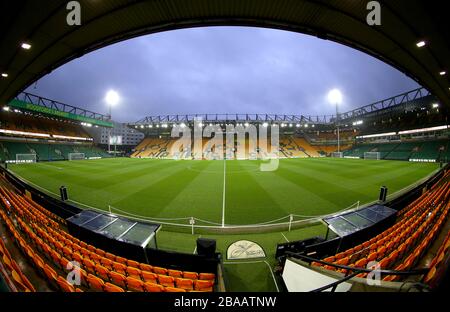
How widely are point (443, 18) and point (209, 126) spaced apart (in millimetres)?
54711

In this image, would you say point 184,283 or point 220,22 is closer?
point 184,283

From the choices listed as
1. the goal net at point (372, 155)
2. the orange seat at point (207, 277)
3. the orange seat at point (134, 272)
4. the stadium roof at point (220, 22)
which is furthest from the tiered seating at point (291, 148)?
the orange seat at point (134, 272)

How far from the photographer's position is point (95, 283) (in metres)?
4.09

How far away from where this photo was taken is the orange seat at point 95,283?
3.99 metres

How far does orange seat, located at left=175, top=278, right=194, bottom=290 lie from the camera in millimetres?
4355

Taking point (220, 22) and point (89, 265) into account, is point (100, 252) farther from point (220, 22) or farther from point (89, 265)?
point (220, 22)

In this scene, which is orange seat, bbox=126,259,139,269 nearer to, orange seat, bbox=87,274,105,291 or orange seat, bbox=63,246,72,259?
orange seat, bbox=87,274,105,291

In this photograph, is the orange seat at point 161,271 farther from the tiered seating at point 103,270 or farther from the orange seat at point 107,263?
the orange seat at point 107,263

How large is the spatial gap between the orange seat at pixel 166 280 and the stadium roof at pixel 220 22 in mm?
8446

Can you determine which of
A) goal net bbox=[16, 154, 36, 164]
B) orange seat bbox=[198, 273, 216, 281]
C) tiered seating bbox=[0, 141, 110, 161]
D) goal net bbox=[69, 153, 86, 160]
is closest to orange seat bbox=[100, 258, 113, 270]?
orange seat bbox=[198, 273, 216, 281]

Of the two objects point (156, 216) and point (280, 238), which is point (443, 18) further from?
point (156, 216)

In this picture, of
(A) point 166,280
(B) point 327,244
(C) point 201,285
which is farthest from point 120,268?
(B) point 327,244

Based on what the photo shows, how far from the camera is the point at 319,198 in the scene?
12266 millimetres

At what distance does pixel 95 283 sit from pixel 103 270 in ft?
1.57
